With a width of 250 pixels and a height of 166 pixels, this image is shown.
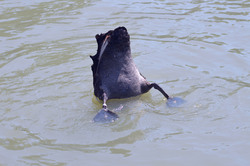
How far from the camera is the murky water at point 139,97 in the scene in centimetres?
505

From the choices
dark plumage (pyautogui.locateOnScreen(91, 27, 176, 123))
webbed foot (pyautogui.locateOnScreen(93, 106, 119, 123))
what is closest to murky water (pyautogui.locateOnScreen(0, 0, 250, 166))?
webbed foot (pyautogui.locateOnScreen(93, 106, 119, 123))

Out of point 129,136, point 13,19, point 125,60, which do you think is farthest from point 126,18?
point 129,136

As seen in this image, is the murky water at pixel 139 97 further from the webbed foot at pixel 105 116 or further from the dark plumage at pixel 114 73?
the dark plumage at pixel 114 73

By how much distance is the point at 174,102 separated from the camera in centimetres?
616

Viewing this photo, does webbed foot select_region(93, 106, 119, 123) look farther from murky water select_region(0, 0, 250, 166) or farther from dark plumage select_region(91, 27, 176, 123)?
dark plumage select_region(91, 27, 176, 123)

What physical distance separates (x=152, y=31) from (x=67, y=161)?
5575 mm

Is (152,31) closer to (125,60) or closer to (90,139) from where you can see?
(125,60)

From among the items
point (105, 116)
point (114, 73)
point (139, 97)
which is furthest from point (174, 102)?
point (105, 116)

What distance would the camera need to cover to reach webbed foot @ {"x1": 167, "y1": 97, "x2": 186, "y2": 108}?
6112 millimetres

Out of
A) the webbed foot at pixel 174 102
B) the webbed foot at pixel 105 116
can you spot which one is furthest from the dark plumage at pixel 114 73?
the webbed foot at pixel 105 116

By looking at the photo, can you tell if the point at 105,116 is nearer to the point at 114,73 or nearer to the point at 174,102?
the point at 114,73

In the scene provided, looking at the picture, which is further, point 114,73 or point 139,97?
point 139,97

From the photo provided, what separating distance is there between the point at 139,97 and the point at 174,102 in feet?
2.04

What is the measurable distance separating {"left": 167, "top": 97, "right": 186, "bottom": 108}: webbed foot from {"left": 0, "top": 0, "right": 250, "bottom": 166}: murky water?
9 cm
